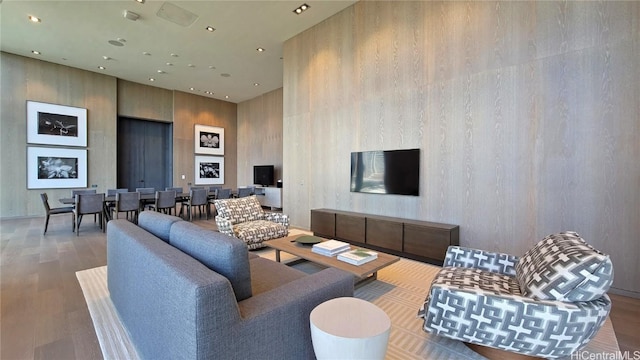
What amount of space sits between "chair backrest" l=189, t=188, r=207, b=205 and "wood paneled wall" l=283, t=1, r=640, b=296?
3758 mm

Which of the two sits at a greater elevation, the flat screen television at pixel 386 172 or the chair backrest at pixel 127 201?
the flat screen television at pixel 386 172

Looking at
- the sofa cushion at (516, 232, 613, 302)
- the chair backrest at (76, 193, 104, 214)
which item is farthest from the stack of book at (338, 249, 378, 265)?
the chair backrest at (76, 193, 104, 214)

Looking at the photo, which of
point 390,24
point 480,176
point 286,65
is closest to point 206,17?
point 286,65

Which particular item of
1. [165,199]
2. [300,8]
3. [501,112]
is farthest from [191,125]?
[501,112]

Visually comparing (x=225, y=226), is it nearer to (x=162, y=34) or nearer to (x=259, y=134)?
(x=162, y=34)

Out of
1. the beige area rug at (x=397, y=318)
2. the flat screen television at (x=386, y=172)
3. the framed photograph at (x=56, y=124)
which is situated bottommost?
the beige area rug at (x=397, y=318)

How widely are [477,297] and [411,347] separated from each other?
645 mm

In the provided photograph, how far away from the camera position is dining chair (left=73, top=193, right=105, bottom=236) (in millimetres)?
5051

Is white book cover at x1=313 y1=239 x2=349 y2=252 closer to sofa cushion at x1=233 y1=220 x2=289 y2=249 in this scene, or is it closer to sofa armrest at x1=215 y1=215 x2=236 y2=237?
sofa cushion at x1=233 y1=220 x2=289 y2=249

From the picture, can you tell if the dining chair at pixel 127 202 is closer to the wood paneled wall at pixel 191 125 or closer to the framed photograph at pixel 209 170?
the wood paneled wall at pixel 191 125

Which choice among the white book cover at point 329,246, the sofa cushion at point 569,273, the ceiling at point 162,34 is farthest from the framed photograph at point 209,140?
the sofa cushion at point 569,273

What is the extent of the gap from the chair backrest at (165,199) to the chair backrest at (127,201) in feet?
1.46

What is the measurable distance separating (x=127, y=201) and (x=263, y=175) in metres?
4.51

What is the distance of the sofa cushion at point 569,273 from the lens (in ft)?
4.65
